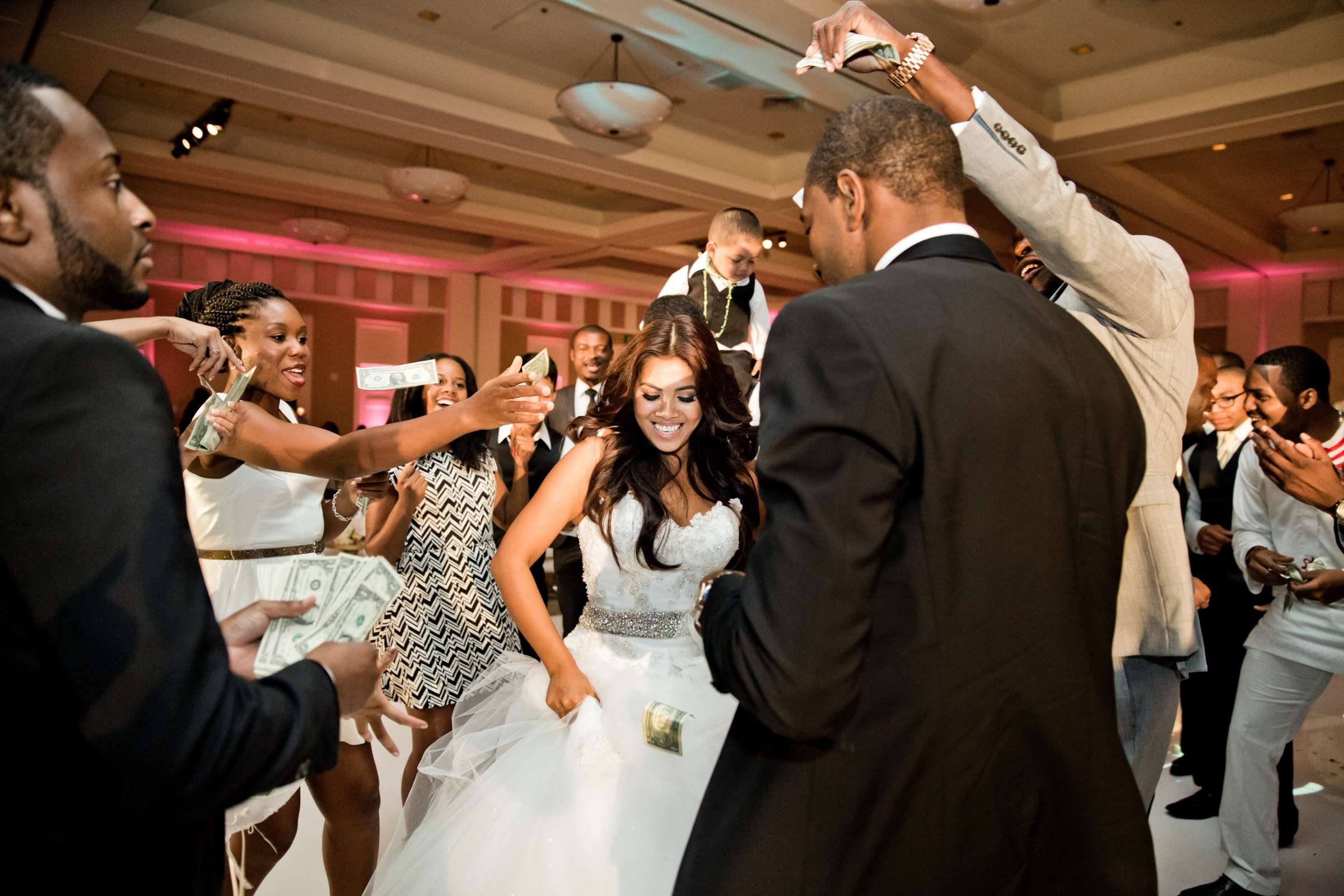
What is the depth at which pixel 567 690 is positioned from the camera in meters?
2.17

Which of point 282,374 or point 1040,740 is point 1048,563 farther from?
point 282,374

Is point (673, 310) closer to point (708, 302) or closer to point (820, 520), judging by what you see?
point (708, 302)

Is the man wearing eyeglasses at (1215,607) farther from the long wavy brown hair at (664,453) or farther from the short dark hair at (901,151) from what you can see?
the short dark hair at (901,151)

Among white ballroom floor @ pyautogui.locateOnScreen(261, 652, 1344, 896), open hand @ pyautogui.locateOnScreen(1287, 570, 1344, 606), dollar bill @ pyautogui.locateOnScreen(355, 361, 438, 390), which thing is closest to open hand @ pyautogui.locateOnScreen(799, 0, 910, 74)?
dollar bill @ pyautogui.locateOnScreen(355, 361, 438, 390)

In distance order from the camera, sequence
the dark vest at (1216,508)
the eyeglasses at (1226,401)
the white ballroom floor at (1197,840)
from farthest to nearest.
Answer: the eyeglasses at (1226,401), the dark vest at (1216,508), the white ballroom floor at (1197,840)

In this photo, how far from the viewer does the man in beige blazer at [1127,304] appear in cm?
155

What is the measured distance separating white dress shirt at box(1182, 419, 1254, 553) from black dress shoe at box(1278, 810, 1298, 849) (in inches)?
42.8

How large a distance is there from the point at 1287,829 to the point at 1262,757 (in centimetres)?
99

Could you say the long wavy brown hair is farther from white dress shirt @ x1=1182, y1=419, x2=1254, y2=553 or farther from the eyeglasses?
the eyeglasses

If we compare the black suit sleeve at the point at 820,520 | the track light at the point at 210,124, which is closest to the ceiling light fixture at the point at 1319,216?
the black suit sleeve at the point at 820,520

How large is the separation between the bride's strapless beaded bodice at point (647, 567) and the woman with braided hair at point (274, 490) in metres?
0.57

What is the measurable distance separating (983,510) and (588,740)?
1.26 m

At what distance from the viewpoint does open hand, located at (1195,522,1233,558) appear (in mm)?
3770

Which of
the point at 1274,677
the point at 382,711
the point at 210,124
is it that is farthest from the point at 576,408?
the point at 210,124
